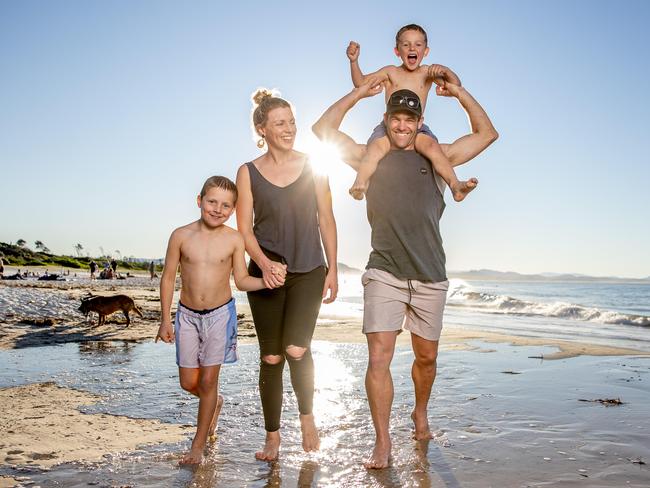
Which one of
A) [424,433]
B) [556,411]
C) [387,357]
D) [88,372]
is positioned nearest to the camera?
[387,357]

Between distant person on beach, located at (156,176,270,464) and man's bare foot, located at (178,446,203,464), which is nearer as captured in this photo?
man's bare foot, located at (178,446,203,464)

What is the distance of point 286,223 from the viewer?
4012mm

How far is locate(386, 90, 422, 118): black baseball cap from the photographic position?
13.3 feet

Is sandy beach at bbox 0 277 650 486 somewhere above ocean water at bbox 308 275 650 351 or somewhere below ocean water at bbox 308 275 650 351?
above

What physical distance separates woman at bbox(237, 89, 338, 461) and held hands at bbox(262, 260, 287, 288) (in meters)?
0.11

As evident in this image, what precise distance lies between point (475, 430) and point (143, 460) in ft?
8.06

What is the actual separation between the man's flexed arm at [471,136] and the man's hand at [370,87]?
53cm

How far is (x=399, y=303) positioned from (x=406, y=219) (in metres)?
0.58

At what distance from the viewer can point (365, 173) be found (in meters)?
4.04

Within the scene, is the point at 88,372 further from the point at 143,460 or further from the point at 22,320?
Answer: the point at 22,320


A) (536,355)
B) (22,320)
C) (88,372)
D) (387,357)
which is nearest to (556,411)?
(387,357)

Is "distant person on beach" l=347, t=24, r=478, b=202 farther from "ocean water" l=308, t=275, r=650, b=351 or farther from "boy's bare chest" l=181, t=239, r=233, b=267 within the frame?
"ocean water" l=308, t=275, r=650, b=351

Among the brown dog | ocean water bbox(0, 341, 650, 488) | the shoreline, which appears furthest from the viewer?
the brown dog

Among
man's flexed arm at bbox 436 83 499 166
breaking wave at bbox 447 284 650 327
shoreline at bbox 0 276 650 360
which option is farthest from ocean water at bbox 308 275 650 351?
man's flexed arm at bbox 436 83 499 166
